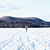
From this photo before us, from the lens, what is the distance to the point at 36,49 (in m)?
5.22

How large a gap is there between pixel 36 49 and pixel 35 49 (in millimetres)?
40

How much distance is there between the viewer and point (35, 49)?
205 inches
